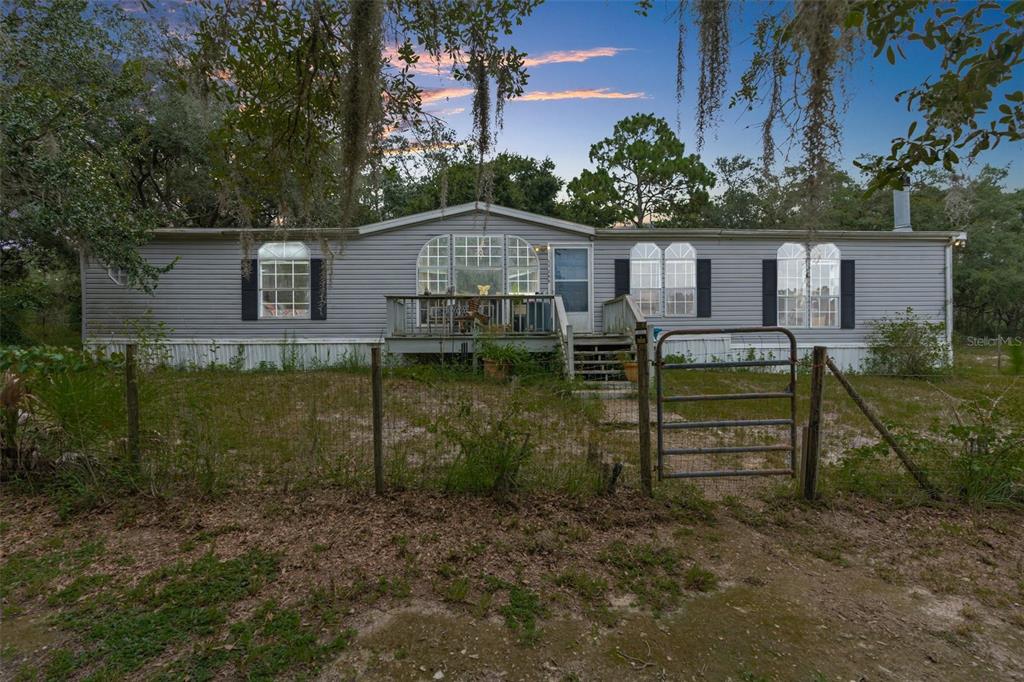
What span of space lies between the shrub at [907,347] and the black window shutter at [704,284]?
12.6ft

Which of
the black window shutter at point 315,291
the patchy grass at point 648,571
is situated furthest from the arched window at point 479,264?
the patchy grass at point 648,571

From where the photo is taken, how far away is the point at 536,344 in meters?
9.62

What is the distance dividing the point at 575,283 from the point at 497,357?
3277 mm

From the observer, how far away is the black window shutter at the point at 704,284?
11.2 metres


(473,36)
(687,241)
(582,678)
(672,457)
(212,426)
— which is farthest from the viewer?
(687,241)

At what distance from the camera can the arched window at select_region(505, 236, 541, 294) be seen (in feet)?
36.4

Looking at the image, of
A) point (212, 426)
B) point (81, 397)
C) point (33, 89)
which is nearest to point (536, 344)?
point (212, 426)

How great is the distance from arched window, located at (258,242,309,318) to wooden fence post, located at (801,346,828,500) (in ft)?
32.6

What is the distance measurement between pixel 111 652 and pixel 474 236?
9722mm

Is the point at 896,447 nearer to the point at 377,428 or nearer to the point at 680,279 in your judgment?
the point at 377,428

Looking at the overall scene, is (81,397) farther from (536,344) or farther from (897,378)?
(897,378)

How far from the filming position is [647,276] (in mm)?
11234

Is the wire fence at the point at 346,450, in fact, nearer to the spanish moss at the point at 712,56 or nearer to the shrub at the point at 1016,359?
the shrub at the point at 1016,359

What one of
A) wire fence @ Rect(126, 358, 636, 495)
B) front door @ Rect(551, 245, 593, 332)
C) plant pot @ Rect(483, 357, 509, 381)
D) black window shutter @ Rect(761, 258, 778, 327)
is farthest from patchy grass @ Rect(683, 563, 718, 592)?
→ black window shutter @ Rect(761, 258, 778, 327)
